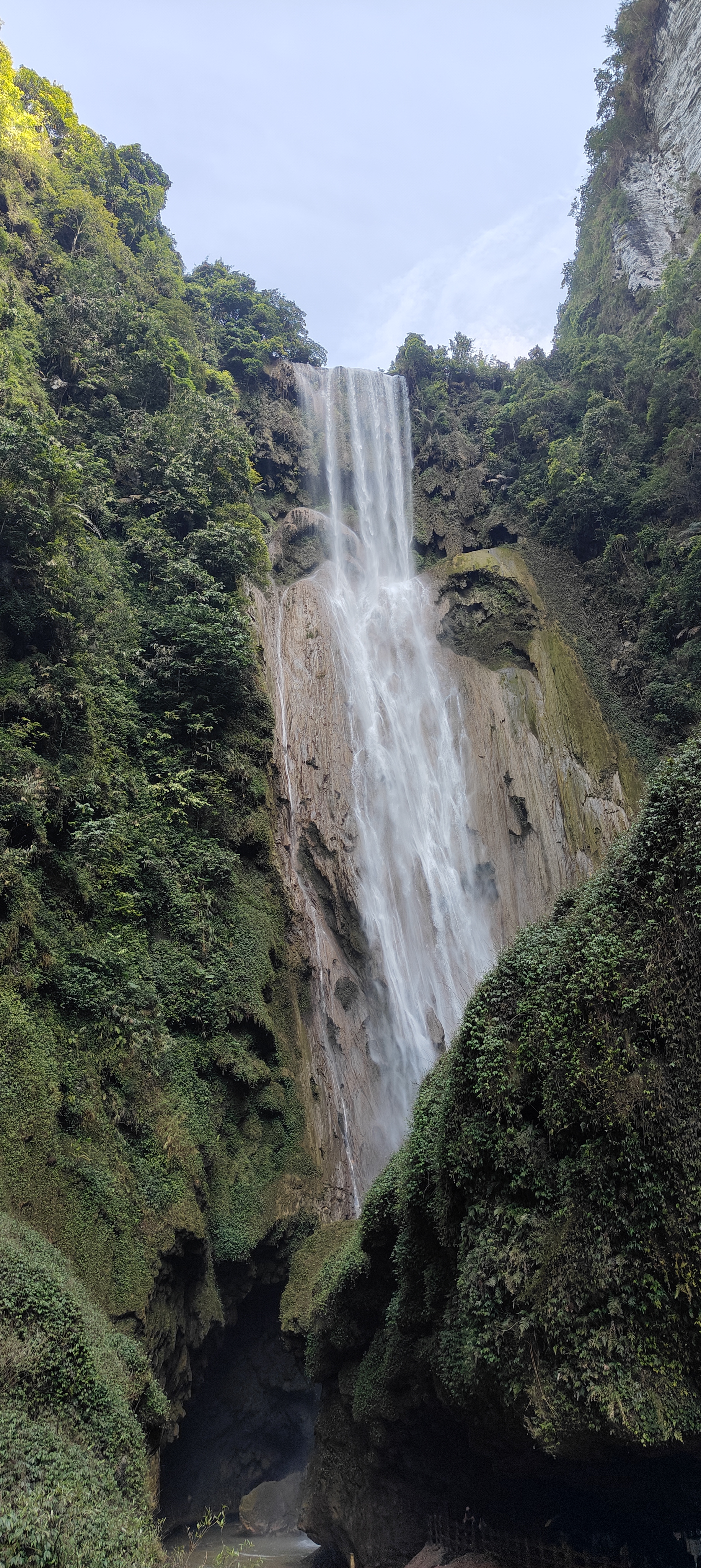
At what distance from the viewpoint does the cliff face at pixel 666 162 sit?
25.7 m

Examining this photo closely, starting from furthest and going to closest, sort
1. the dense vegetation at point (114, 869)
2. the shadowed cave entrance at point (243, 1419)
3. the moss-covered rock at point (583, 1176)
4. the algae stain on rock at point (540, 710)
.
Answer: the algae stain on rock at point (540, 710) → the shadowed cave entrance at point (243, 1419) → the dense vegetation at point (114, 869) → the moss-covered rock at point (583, 1176)

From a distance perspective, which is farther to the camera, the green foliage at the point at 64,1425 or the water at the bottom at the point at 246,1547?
the water at the bottom at the point at 246,1547

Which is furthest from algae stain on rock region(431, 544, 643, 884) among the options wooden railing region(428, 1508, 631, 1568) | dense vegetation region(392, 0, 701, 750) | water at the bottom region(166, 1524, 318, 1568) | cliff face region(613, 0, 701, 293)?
cliff face region(613, 0, 701, 293)

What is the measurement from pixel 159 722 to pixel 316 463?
16777 mm

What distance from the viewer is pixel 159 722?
15094 millimetres

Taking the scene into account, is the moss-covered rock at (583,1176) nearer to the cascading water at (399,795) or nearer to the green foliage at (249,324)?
the cascading water at (399,795)

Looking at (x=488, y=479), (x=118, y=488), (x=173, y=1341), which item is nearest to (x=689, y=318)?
(x=488, y=479)

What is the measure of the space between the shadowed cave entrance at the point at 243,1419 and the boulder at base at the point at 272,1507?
131 mm

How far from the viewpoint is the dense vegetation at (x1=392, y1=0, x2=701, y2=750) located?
19.3 metres

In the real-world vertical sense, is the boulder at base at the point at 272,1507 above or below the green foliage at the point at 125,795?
below

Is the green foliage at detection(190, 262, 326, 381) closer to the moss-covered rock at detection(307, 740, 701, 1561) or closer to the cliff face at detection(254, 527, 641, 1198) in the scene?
the cliff face at detection(254, 527, 641, 1198)

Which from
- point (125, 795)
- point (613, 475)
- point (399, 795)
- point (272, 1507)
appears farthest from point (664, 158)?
point (272, 1507)

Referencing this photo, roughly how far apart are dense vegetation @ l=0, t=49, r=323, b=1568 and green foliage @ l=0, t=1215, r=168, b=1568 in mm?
26

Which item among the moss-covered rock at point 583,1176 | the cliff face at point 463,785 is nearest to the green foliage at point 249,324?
the cliff face at point 463,785
